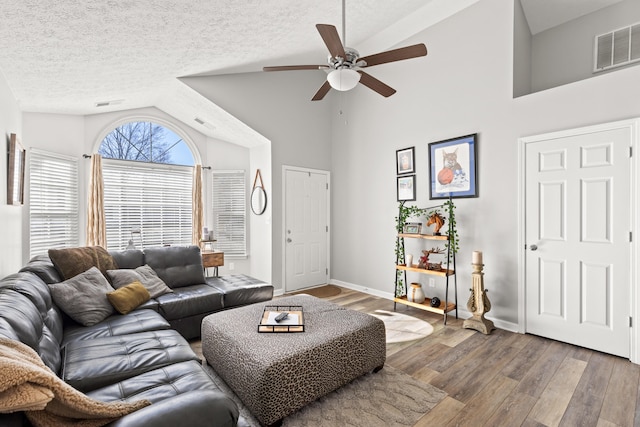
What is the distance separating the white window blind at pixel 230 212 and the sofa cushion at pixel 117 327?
9.09 feet

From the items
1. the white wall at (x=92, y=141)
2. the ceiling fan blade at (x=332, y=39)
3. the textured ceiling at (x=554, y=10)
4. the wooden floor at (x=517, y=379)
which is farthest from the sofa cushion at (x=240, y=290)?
the textured ceiling at (x=554, y=10)

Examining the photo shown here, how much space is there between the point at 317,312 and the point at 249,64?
3.25 meters

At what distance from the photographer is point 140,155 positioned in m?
4.81

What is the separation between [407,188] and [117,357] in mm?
3647

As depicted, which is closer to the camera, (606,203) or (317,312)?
(317,312)

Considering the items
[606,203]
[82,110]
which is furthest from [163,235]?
[606,203]

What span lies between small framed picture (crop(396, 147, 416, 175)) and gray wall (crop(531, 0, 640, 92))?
157 centimetres

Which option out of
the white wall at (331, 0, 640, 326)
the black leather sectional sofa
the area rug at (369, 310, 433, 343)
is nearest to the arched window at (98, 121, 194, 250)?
the black leather sectional sofa

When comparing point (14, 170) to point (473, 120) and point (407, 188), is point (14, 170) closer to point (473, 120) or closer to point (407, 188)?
point (407, 188)

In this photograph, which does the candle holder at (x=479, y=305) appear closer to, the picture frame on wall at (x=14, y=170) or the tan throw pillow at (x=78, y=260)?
the tan throw pillow at (x=78, y=260)

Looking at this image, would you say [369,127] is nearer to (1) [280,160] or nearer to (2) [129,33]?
(1) [280,160]

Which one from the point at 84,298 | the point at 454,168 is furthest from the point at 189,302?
the point at 454,168

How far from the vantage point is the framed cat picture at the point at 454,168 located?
11.8 ft

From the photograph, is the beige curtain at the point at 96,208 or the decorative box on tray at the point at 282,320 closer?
the decorative box on tray at the point at 282,320
